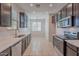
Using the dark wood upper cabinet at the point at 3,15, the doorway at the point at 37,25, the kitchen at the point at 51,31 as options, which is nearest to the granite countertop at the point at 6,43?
the kitchen at the point at 51,31

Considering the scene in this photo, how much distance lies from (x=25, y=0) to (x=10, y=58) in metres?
0.50

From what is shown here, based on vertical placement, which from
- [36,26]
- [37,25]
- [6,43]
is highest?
[37,25]

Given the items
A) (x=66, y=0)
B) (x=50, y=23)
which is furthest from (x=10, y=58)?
(x=50, y=23)

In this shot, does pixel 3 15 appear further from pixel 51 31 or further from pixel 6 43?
pixel 51 31

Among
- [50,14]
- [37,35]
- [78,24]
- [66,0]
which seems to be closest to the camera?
[66,0]

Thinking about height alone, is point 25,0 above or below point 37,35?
above

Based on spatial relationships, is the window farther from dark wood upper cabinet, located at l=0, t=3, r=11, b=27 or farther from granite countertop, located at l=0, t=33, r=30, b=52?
dark wood upper cabinet, located at l=0, t=3, r=11, b=27

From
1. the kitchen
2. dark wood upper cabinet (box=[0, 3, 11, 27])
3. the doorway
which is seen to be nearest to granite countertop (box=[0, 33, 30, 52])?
the kitchen

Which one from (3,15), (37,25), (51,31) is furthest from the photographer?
(37,25)

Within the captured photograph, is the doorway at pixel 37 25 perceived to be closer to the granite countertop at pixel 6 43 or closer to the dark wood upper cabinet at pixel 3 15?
the granite countertop at pixel 6 43

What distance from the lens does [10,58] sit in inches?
42.0

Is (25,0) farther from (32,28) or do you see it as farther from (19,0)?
(32,28)

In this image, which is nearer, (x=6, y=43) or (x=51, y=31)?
(x=6, y=43)

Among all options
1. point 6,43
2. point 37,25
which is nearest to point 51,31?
point 37,25
